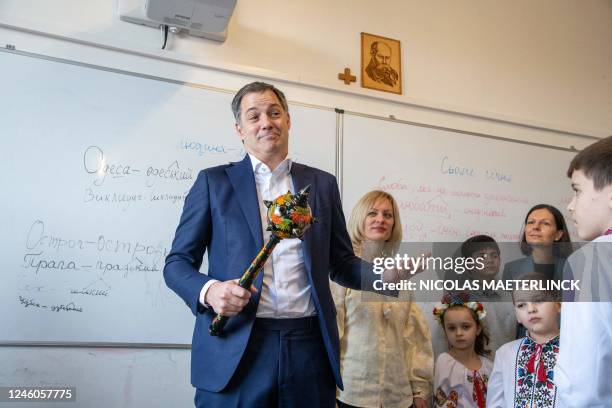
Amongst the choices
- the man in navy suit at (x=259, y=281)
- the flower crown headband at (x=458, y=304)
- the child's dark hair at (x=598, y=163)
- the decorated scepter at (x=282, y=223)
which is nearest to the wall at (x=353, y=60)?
the flower crown headband at (x=458, y=304)

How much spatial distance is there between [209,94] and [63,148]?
0.72 meters

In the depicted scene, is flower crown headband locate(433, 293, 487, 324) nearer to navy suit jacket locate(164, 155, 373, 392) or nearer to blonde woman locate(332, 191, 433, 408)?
blonde woman locate(332, 191, 433, 408)

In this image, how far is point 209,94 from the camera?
8.71 feet

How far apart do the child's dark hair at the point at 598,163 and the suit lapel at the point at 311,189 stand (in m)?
0.69

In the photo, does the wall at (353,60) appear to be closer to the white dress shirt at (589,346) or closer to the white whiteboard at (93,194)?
the white whiteboard at (93,194)

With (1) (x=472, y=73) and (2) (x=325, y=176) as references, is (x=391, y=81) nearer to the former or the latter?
(1) (x=472, y=73)

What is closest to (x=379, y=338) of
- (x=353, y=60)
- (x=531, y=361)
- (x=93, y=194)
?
(x=531, y=361)

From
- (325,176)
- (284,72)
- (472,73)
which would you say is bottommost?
(325,176)

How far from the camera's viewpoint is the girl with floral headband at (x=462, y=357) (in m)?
2.56

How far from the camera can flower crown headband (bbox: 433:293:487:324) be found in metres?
2.79

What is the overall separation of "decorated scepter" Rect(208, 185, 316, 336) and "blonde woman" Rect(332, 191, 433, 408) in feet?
3.97

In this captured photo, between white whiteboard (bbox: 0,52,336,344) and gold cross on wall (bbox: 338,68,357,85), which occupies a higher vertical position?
gold cross on wall (bbox: 338,68,357,85)

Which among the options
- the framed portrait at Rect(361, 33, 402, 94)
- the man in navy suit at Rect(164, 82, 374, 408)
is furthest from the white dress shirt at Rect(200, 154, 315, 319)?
the framed portrait at Rect(361, 33, 402, 94)

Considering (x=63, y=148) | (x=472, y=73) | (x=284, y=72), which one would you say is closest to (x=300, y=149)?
(x=284, y=72)
